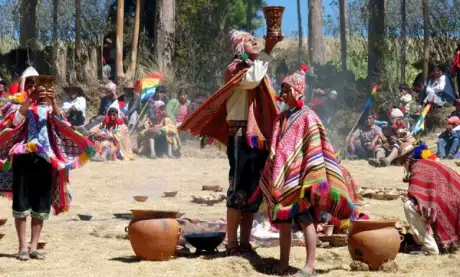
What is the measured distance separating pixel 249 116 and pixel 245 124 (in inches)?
3.3

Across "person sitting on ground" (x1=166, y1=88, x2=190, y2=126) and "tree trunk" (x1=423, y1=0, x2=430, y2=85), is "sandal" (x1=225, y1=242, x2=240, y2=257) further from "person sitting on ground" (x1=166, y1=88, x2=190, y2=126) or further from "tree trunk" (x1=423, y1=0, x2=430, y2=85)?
"tree trunk" (x1=423, y1=0, x2=430, y2=85)

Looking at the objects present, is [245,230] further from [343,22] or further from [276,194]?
[343,22]

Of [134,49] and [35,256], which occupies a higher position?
[134,49]

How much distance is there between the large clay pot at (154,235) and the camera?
823 centimetres

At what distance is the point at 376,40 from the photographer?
25062 mm

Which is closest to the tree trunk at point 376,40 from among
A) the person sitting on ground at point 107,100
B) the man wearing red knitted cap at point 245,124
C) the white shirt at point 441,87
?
the white shirt at point 441,87

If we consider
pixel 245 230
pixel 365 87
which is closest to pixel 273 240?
pixel 245 230

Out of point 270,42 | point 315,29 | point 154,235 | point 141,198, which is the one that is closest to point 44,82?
point 154,235

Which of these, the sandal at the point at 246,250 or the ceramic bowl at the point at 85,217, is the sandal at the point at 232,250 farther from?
the ceramic bowl at the point at 85,217

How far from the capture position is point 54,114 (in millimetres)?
8805

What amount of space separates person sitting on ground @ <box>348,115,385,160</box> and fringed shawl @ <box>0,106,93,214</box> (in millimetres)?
10878

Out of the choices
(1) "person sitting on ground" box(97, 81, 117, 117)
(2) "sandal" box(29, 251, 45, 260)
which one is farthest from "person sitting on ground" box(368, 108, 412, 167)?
(2) "sandal" box(29, 251, 45, 260)

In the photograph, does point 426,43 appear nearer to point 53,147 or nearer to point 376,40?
point 376,40

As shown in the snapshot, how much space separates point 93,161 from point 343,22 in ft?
42.2
